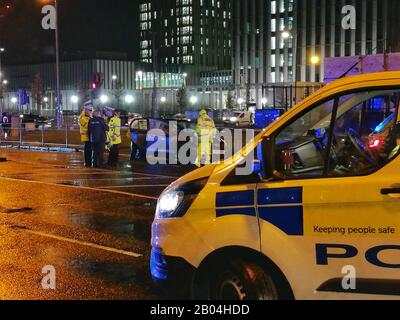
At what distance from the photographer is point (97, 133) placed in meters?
16.5

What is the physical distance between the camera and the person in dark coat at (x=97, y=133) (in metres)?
16.3

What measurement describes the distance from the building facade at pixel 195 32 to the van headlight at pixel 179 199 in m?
161

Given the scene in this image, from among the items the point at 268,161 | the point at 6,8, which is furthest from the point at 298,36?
the point at 268,161

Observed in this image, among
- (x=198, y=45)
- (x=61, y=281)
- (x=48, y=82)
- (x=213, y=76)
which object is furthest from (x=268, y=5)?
(x=61, y=281)

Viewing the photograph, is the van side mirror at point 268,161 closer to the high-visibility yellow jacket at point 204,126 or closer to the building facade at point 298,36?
the high-visibility yellow jacket at point 204,126

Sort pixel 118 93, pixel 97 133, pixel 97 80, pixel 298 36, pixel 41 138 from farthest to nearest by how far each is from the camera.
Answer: pixel 118 93
pixel 298 36
pixel 41 138
pixel 97 80
pixel 97 133

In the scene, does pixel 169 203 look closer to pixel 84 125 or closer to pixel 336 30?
pixel 84 125

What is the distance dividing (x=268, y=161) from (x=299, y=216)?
462 millimetres

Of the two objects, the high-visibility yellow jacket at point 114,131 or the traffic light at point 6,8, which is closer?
the high-visibility yellow jacket at point 114,131

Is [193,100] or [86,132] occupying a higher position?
[193,100]

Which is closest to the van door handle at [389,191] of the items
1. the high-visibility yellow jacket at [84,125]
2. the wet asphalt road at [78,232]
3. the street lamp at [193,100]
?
the wet asphalt road at [78,232]

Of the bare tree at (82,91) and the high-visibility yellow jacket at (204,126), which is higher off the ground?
the bare tree at (82,91)

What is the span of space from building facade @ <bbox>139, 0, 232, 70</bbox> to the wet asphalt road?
152444 millimetres

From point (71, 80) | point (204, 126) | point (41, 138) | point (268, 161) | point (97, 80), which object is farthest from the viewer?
point (71, 80)
